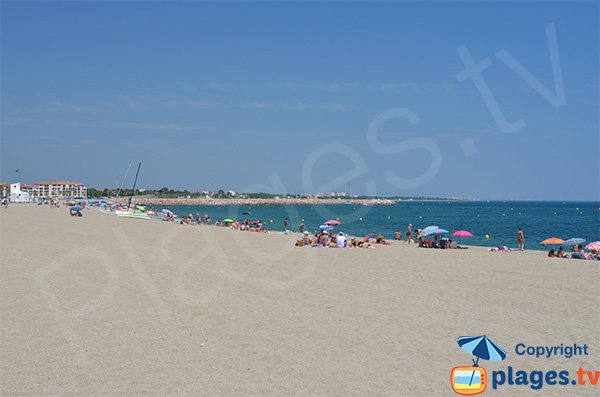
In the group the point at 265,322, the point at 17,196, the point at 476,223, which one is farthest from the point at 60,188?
the point at 265,322

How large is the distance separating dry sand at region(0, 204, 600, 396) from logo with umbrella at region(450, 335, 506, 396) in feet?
0.43

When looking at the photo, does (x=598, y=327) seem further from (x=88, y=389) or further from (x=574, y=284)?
(x=88, y=389)

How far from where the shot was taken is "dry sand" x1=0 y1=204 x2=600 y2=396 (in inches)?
271

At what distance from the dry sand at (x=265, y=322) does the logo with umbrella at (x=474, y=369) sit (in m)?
0.13

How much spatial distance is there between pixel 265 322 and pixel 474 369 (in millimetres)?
3847

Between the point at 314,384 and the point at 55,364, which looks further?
the point at 55,364

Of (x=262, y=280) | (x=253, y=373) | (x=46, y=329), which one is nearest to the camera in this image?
(x=253, y=373)

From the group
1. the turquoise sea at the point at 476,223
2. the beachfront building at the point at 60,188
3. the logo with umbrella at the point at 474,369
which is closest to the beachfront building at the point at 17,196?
the turquoise sea at the point at 476,223

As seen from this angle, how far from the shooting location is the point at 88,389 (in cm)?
643

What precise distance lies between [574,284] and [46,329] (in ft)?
42.0

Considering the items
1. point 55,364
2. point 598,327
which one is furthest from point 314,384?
point 598,327

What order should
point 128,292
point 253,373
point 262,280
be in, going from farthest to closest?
1. point 262,280
2. point 128,292
3. point 253,373

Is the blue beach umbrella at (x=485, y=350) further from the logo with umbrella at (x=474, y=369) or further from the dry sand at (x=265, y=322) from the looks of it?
the dry sand at (x=265, y=322)

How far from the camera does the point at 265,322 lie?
9578mm
